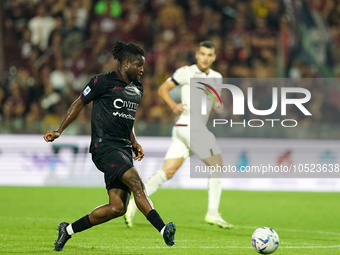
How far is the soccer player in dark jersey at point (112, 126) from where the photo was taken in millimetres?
6113

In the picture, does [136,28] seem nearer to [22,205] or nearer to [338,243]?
[22,205]

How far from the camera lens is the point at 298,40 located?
1619 centimetres

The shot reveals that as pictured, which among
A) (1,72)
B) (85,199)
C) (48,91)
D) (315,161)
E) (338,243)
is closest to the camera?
(338,243)

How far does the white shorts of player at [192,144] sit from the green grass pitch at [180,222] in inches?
42.7

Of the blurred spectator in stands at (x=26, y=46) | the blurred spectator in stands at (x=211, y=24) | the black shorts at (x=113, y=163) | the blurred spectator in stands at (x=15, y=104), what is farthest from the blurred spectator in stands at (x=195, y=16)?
the black shorts at (x=113, y=163)

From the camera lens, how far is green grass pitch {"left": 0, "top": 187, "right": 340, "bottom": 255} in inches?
268

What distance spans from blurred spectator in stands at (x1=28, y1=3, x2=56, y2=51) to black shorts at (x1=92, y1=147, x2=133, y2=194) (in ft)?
39.5

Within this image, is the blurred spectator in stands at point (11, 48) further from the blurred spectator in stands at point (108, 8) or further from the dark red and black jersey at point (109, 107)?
the dark red and black jersey at point (109, 107)

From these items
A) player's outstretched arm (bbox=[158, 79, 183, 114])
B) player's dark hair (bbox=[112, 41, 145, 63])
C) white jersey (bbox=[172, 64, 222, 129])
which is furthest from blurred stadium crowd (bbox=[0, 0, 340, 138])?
player's dark hair (bbox=[112, 41, 145, 63])

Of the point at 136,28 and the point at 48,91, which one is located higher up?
the point at 136,28

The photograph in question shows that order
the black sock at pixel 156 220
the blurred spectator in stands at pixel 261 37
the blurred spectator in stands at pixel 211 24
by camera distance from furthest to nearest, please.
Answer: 1. the blurred spectator in stands at pixel 211 24
2. the blurred spectator in stands at pixel 261 37
3. the black sock at pixel 156 220

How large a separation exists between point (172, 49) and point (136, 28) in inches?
69.6

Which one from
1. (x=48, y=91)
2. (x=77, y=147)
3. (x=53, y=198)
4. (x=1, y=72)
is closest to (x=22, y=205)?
(x=53, y=198)

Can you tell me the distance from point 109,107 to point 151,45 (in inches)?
468
